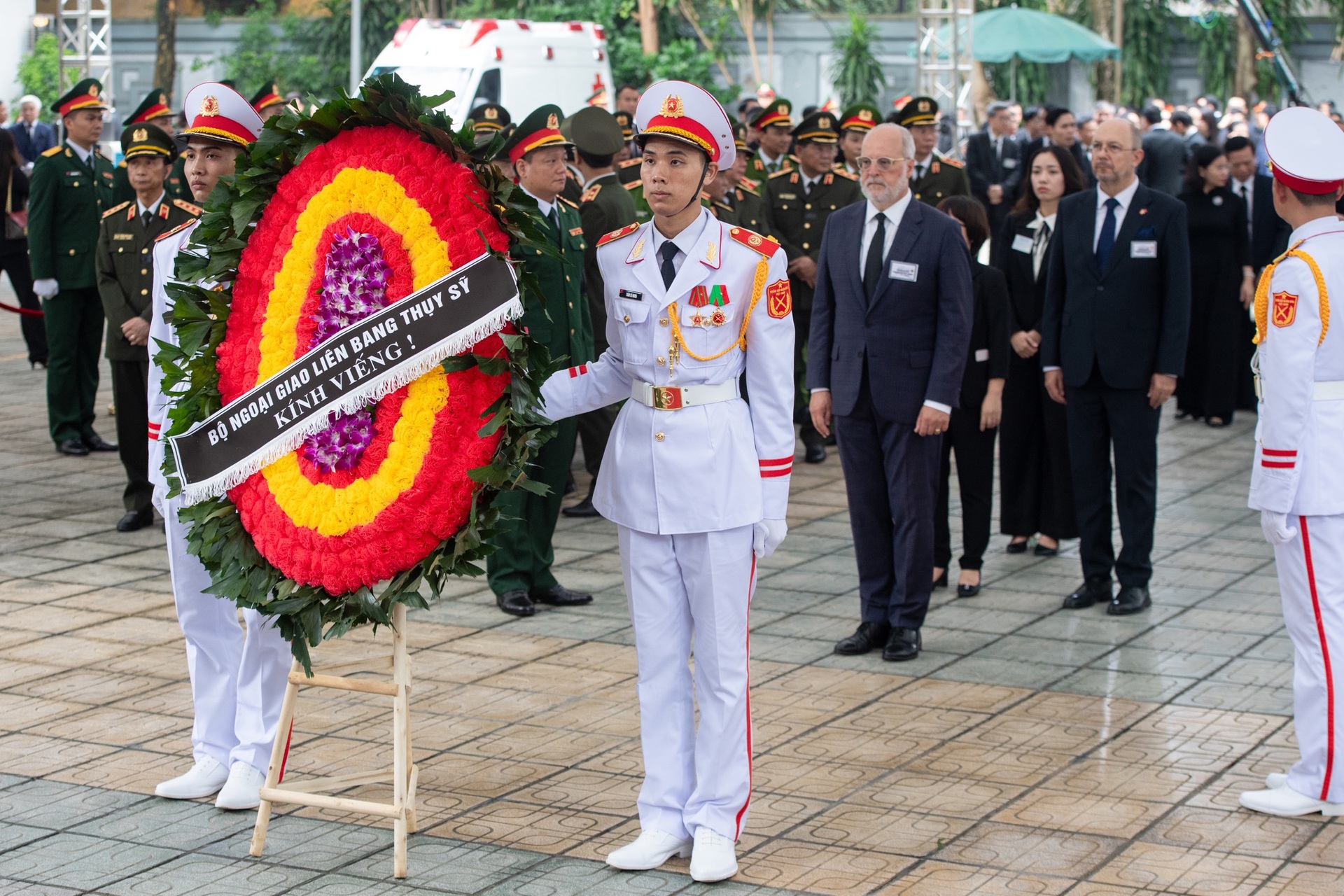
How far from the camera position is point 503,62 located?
20.4 m

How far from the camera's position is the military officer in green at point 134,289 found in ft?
29.4

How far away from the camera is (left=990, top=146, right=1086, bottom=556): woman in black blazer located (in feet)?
27.8

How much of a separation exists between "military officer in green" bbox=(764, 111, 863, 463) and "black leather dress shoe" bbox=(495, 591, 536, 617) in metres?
4.15

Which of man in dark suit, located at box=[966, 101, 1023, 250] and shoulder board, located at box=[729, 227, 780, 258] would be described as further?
man in dark suit, located at box=[966, 101, 1023, 250]

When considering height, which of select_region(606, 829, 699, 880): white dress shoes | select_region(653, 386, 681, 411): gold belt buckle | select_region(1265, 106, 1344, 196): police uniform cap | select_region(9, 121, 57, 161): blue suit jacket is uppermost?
select_region(9, 121, 57, 161): blue suit jacket

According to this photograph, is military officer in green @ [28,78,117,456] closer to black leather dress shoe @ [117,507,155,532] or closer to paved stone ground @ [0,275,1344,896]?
black leather dress shoe @ [117,507,155,532]

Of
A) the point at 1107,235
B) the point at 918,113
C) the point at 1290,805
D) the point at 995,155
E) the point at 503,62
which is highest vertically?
the point at 503,62

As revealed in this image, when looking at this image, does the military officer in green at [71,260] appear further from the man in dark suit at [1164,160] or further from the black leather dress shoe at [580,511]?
the man in dark suit at [1164,160]

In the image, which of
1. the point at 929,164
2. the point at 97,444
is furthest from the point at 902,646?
the point at 97,444

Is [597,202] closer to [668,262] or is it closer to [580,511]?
[580,511]

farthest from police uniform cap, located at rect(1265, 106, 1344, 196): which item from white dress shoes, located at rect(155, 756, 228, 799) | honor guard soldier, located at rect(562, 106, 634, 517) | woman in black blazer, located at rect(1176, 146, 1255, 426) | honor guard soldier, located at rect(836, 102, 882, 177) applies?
woman in black blazer, located at rect(1176, 146, 1255, 426)

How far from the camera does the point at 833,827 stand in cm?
500

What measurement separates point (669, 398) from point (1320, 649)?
2138 mm

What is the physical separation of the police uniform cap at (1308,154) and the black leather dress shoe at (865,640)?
8.48ft
